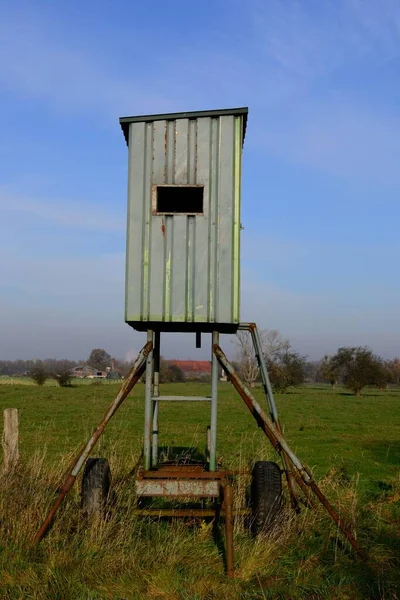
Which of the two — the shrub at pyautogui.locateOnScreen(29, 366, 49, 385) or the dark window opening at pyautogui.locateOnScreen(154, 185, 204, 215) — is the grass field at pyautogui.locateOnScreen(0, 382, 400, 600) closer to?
the dark window opening at pyautogui.locateOnScreen(154, 185, 204, 215)

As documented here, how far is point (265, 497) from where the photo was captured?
6.79 m

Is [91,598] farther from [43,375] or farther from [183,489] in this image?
[43,375]

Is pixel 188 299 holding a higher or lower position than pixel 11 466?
higher

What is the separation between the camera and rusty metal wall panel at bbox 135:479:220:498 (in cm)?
661

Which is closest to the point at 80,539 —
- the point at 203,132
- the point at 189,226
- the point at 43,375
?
the point at 189,226

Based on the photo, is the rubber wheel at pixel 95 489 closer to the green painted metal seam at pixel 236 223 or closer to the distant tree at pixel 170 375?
the green painted metal seam at pixel 236 223

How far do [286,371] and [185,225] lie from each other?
173ft

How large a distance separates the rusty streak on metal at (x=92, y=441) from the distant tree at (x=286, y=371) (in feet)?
166

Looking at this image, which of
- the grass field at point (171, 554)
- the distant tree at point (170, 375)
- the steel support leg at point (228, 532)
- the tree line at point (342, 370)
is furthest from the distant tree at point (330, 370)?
the steel support leg at point (228, 532)

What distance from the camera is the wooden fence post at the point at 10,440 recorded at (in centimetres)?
818

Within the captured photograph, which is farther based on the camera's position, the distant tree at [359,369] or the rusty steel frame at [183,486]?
the distant tree at [359,369]

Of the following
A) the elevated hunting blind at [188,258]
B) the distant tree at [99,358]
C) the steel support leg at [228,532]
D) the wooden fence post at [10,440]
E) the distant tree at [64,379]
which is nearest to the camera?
the steel support leg at [228,532]

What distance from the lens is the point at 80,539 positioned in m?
6.11

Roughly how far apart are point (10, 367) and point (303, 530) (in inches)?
8105
